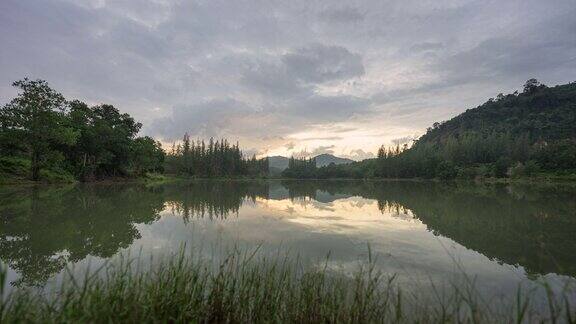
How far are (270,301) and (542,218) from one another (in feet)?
61.5

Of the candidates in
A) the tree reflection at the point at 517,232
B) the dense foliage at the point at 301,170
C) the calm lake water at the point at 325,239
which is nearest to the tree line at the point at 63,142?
the calm lake water at the point at 325,239

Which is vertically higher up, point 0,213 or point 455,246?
point 0,213

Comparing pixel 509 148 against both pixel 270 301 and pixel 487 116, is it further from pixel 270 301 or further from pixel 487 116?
pixel 270 301

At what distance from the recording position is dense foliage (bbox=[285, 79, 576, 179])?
269 ft

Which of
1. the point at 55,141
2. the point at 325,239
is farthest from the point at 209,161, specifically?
the point at 325,239

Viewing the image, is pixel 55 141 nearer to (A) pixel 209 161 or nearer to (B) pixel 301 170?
(A) pixel 209 161

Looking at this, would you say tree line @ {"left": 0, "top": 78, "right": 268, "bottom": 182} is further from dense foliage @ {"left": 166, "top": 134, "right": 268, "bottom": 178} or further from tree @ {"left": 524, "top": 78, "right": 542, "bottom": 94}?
tree @ {"left": 524, "top": 78, "right": 542, "bottom": 94}

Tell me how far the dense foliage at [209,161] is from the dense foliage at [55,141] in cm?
4977

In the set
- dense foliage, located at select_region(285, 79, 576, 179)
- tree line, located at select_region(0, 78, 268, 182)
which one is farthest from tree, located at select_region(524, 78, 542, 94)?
tree line, located at select_region(0, 78, 268, 182)

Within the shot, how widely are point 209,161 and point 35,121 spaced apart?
8633 cm

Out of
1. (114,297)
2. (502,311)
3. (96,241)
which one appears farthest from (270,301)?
(96,241)

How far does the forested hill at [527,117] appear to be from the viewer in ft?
411

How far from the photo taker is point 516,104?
521 feet

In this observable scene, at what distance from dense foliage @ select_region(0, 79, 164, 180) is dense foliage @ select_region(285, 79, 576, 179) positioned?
82.2 metres
